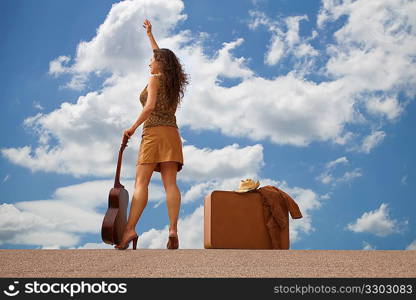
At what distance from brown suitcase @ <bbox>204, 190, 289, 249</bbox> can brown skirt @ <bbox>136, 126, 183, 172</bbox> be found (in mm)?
1709

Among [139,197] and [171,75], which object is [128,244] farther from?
[171,75]

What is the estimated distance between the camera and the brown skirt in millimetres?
4871

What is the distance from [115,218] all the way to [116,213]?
6cm

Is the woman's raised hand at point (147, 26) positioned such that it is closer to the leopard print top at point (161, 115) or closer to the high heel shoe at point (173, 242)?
the leopard print top at point (161, 115)

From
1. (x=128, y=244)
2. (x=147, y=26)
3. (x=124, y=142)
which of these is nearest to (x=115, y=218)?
(x=128, y=244)

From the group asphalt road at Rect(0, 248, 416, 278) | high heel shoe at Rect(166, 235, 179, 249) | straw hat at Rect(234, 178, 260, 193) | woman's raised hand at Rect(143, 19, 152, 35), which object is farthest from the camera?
straw hat at Rect(234, 178, 260, 193)

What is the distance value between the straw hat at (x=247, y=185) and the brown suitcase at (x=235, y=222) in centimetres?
6

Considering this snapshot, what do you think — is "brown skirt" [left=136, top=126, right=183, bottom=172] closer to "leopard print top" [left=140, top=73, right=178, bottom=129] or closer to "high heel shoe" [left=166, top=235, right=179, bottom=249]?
"leopard print top" [left=140, top=73, right=178, bottom=129]

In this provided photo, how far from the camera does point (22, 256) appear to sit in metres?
3.95

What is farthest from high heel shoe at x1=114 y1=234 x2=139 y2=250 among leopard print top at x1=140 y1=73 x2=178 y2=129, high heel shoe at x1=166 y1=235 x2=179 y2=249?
leopard print top at x1=140 y1=73 x2=178 y2=129

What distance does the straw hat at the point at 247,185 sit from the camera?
6.78 metres

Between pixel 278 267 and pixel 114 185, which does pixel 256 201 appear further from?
pixel 278 267

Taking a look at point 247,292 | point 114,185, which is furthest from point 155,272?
point 114,185

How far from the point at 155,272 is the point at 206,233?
12.2 ft
